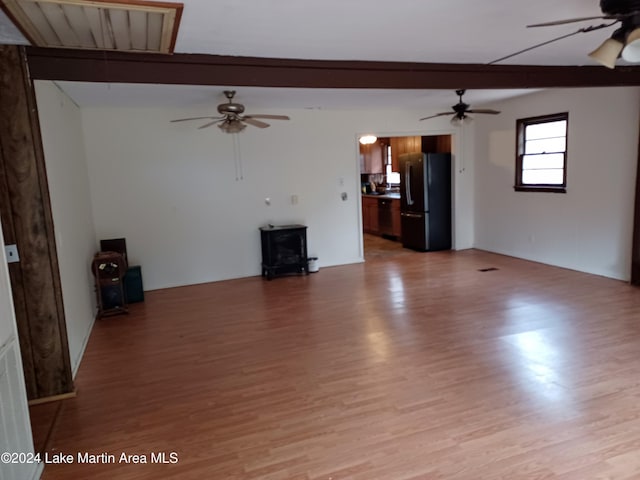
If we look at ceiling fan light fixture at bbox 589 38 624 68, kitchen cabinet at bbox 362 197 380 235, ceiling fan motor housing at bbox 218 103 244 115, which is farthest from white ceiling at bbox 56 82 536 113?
kitchen cabinet at bbox 362 197 380 235

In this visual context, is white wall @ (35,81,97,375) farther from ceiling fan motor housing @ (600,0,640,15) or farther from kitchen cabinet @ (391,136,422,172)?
kitchen cabinet @ (391,136,422,172)

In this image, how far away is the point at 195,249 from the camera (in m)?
6.00

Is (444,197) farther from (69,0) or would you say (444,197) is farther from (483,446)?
(69,0)

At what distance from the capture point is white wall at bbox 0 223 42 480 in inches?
70.3

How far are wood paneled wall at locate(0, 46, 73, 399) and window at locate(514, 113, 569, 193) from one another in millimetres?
5862

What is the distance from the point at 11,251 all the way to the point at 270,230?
3.57 metres

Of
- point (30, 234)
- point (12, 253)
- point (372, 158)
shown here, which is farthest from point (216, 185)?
point (372, 158)

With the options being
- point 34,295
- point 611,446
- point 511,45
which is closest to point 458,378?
point 611,446

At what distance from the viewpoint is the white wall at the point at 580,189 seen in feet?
16.6

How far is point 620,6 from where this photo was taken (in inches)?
81.7

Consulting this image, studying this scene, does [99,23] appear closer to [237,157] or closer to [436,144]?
[237,157]

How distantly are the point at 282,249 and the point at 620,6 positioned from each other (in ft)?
15.3

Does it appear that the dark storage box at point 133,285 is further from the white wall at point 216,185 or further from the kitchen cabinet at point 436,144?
the kitchen cabinet at point 436,144

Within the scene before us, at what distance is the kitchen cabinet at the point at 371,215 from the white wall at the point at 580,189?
2.82 metres
